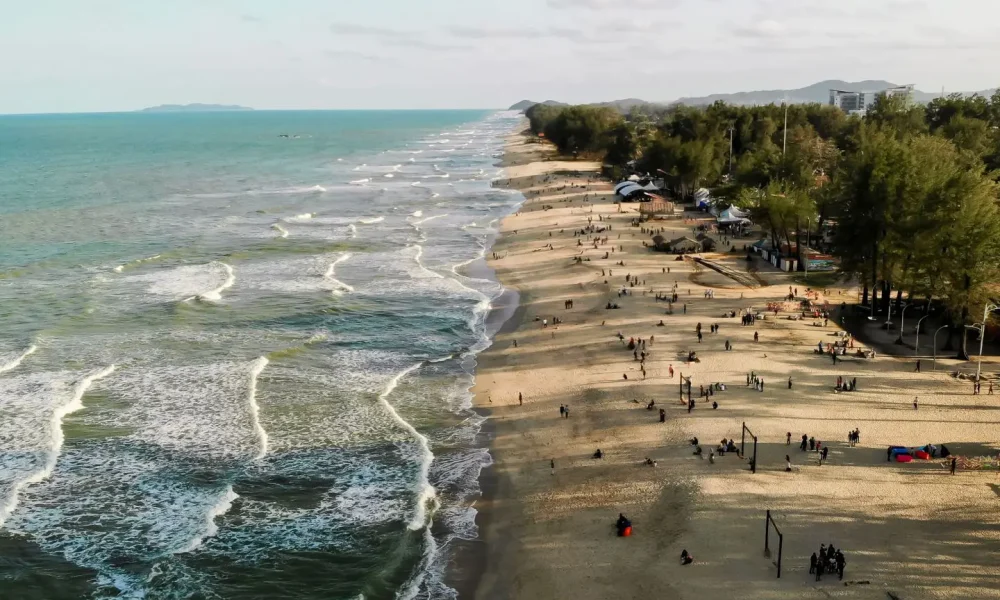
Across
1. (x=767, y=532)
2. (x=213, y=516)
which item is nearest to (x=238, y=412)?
(x=213, y=516)

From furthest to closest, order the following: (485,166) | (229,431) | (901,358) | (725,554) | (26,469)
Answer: (485,166) < (901,358) < (229,431) < (26,469) < (725,554)

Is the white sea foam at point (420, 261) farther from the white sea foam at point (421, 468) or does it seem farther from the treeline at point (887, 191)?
the treeline at point (887, 191)

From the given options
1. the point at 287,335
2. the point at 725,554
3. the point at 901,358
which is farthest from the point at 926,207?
the point at 287,335

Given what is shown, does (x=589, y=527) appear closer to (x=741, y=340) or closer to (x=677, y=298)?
(x=741, y=340)

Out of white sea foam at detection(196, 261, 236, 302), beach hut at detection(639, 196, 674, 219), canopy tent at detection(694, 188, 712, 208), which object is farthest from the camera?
canopy tent at detection(694, 188, 712, 208)

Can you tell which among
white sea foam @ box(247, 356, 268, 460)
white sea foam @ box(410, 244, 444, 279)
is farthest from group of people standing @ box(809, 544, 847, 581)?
white sea foam @ box(410, 244, 444, 279)

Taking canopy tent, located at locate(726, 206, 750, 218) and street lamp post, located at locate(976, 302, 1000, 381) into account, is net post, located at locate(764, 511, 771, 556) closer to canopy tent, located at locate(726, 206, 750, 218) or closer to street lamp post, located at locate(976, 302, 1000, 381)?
street lamp post, located at locate(976, 302, 1000, 381)

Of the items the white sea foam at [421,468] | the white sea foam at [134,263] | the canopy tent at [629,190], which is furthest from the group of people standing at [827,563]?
the canopy tent at [629,190]
